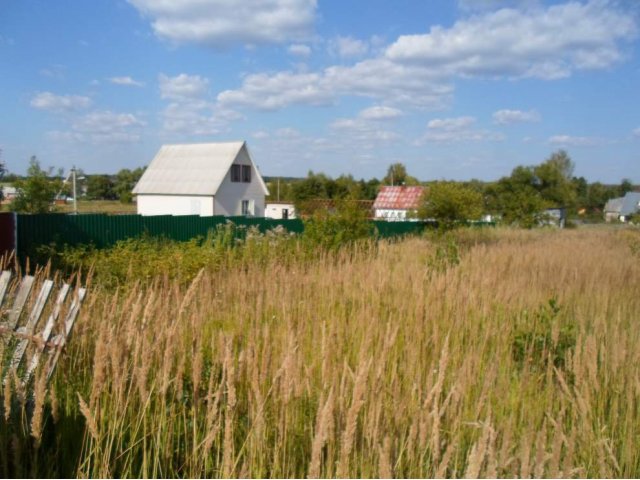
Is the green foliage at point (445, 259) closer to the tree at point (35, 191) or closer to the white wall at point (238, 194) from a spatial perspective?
the tree at point (35, 191)

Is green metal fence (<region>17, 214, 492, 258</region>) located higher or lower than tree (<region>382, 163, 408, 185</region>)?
lower

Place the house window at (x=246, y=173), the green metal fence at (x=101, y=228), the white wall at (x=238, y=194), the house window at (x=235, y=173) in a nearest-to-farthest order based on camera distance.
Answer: the green metal fence at (x=101, y=228) → the white wall at (x=238, y=194) → the house window at (x=235, y=173) → the house window at (x=246, y=173)

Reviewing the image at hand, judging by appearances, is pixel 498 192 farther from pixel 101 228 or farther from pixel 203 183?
pixel 101 228

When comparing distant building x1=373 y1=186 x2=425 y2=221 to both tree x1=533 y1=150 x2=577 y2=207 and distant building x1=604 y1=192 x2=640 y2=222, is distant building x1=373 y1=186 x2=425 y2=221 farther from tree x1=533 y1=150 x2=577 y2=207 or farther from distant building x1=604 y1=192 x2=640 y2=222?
distant building x1=604 y1=192 x2=640 y2=222

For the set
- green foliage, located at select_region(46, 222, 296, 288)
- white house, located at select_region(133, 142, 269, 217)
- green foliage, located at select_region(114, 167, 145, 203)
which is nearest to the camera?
green foliage, located at select_region(46, 222, 296, 288)

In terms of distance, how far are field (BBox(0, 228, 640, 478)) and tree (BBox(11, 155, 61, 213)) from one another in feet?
61.4

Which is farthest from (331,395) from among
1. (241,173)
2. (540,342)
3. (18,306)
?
(241,173)

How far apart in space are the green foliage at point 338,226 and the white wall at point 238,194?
22220 mm

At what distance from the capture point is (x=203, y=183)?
3391cm

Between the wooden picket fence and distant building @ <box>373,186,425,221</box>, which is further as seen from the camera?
distant building @ <box>373,186,425,221</box>

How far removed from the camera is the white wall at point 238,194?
1342 inches

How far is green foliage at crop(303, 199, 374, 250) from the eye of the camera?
12.0m

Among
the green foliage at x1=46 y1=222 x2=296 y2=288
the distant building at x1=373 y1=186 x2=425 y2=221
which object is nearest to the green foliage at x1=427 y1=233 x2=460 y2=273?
the green foliage at x1=46 y1=222 x2=296 y2=288

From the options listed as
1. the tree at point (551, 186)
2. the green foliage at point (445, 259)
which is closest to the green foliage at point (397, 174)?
the tree at point (551, 186)
